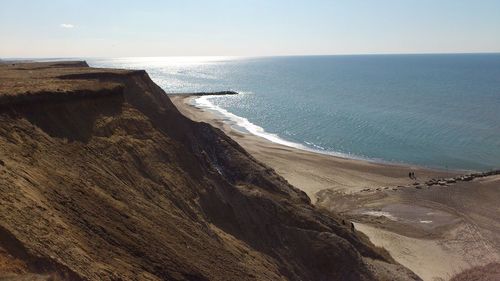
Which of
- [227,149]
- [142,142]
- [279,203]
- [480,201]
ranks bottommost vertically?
[480,201]

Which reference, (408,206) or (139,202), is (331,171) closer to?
(408,206)

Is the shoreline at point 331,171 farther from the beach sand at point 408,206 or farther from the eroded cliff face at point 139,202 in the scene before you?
the eroded cliff face at point 139,202

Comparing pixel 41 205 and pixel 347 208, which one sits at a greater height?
pixel 41 205

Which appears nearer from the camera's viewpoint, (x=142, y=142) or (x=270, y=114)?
(x=142, y=142)

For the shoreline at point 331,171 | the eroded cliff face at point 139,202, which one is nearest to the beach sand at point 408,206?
the shoreline at point 331,171

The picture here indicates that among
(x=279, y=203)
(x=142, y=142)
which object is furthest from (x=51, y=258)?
(x=279, y=203)

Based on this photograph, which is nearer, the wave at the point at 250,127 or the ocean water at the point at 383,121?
the ocean water at the point at 383,121

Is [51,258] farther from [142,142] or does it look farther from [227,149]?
[227,149]
